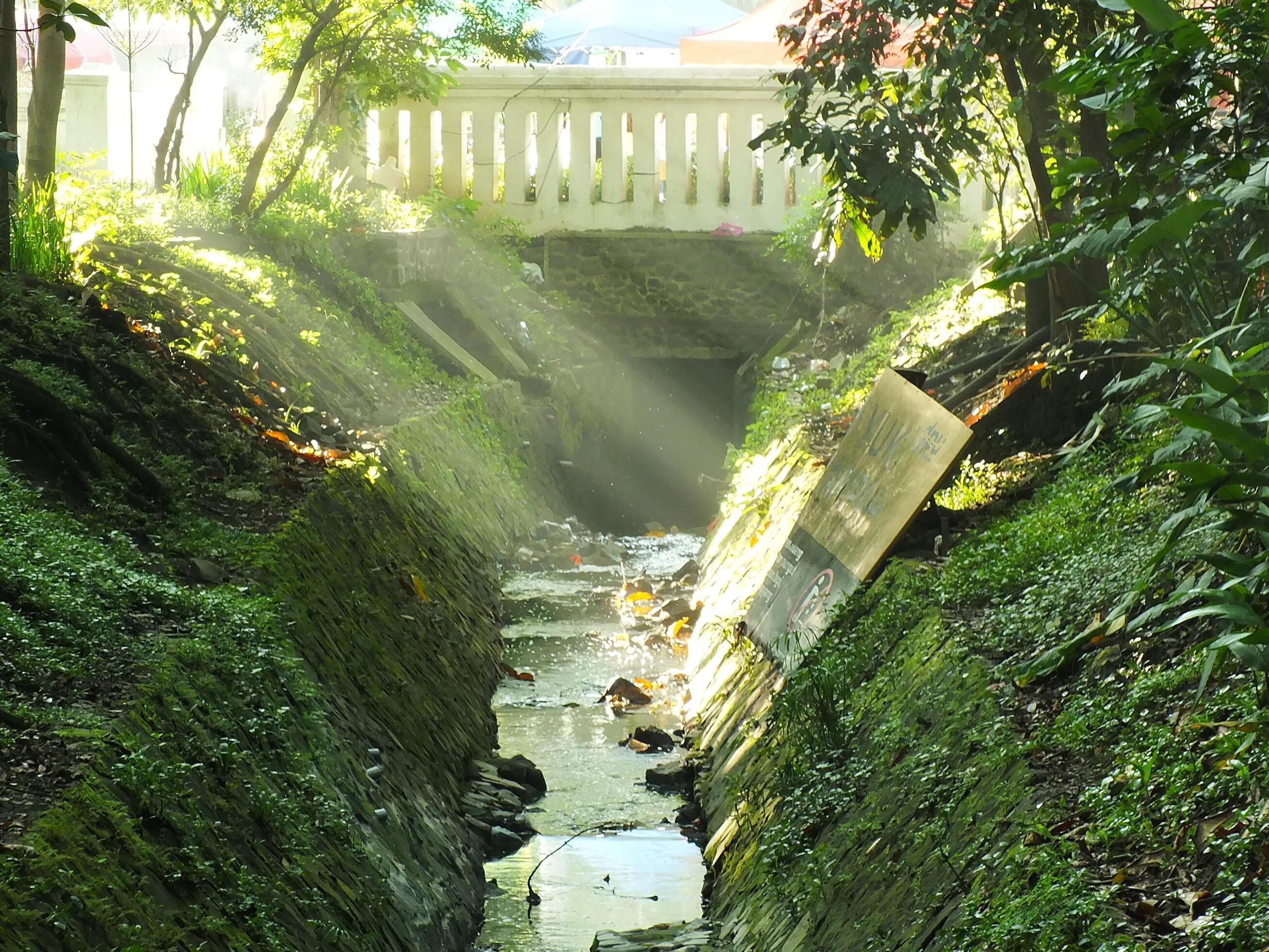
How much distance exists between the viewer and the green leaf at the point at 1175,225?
323 centimetres

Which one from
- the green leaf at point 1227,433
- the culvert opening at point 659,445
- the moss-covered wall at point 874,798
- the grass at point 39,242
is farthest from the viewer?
the culvert opening at point 659,445

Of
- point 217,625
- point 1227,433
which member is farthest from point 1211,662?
point 217,625

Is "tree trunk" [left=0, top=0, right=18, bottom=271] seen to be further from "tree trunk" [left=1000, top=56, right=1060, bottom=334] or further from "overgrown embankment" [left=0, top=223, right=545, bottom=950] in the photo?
"tree trunk" [left=1000, top=56, right=1060, bottom=334]

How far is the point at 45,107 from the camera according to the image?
880 centimetres

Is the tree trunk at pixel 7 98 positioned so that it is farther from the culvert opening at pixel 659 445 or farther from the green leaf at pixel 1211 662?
the culvert opening at pixel 659 445

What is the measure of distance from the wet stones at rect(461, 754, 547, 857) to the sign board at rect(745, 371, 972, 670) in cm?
131

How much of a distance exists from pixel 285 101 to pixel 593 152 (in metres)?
5.84

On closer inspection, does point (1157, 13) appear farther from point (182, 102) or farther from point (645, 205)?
point (645, 205)

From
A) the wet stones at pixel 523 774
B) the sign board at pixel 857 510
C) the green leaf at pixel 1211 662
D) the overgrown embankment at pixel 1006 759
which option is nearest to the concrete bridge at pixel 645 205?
the sign board at pixel 857 510

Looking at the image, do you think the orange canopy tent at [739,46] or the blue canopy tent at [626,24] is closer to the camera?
the orange canopy tent at [739,46]

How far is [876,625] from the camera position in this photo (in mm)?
6008

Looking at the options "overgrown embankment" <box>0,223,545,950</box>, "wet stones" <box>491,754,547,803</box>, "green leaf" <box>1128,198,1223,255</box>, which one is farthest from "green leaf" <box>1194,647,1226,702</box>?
"wet stones" <box>491,754,547,803</box>

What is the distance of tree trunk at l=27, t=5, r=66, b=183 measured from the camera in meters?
8.61

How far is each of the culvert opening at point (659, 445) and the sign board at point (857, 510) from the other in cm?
610
